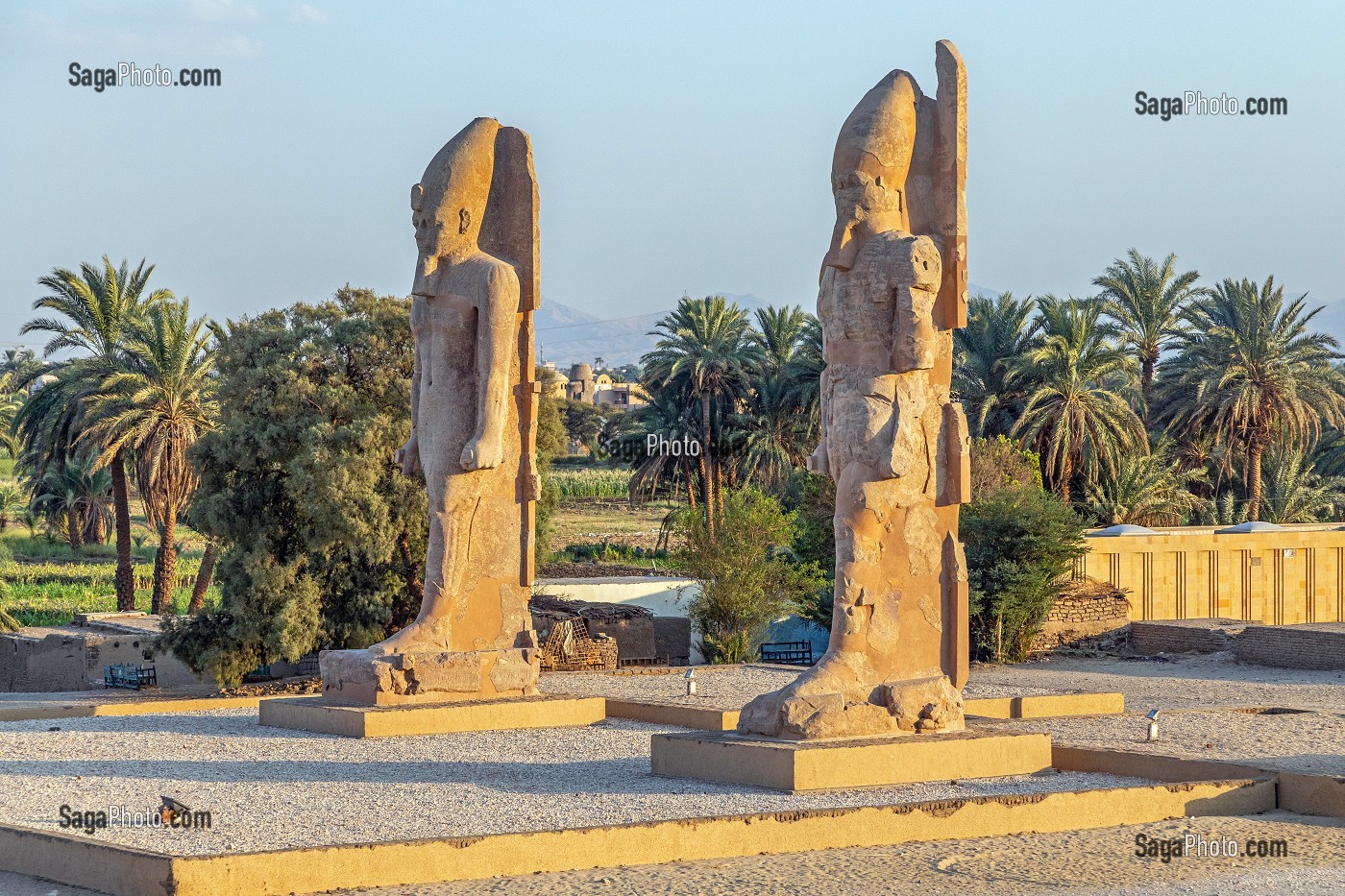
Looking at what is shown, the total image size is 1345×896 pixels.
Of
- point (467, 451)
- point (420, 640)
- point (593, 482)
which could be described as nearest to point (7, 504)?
point (593, 482)

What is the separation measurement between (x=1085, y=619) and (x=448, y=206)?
541 inches

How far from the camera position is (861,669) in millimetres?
9547

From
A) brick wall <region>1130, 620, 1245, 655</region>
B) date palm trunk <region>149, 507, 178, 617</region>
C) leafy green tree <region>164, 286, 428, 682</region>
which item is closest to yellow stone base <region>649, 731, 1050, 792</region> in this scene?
leafy green tree <region>164, 286, 428, 682</region>

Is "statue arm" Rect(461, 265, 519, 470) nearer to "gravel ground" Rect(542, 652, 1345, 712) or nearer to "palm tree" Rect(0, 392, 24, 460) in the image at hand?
"gravel ground" Rect(542, 652, 1345, 712)

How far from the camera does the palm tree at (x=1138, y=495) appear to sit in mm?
30703

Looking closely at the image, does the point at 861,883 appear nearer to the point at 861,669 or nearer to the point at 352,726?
the point at 861,669

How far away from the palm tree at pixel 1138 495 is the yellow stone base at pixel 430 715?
66.0 ft

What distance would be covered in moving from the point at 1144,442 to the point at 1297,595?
15.0ft

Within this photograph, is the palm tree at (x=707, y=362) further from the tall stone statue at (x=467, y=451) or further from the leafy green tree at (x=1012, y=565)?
the tall stone statue at (x=467, y=451)

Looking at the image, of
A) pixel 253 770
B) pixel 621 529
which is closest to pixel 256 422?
pixel 253 770

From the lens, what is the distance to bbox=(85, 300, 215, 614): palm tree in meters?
27.0

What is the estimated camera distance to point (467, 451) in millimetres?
12070

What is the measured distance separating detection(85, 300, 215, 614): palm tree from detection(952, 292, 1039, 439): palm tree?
529 inches

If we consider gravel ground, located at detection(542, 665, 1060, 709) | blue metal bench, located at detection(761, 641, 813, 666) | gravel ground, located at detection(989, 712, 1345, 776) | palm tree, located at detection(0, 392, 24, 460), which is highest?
palm tree, located at detection(0, 392, 24, 460)
